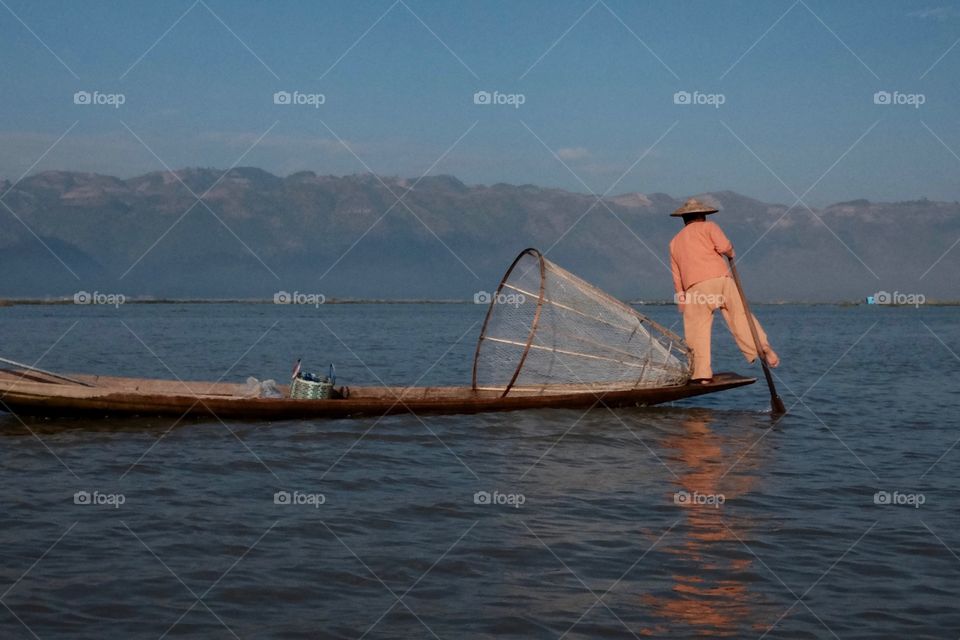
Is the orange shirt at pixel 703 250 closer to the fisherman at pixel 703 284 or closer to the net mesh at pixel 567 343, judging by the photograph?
the fisherman at pixel 703 284

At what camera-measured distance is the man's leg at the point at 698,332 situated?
38.8ft

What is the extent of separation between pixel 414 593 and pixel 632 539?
5.65ft

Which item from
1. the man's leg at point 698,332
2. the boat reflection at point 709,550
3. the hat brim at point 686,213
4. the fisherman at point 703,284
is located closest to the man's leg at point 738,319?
the fisherman at point 703,284

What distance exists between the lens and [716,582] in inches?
213

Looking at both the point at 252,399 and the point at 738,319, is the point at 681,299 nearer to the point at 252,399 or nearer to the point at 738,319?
the point at 738,319

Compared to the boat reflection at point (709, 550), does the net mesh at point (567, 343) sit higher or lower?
higher

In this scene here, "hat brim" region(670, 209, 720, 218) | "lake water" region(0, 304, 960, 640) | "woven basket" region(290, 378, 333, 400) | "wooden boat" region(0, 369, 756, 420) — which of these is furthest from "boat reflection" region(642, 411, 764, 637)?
"woven basket" region(290, 378, 333, 400)

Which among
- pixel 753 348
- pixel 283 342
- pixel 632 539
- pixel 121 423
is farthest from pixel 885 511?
pixel 283 342

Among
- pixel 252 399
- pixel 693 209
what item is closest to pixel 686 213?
pixel 693 209

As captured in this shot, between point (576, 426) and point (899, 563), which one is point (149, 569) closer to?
point (899, 563)

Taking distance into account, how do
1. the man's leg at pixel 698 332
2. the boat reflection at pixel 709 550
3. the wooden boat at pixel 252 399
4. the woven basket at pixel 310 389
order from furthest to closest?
1. the man's leg at pixel 698 332
2. the woven basket at pixel 310 389
3. the wooden boat at pixel 252 399
4. the boat reflection at pixel 709 550

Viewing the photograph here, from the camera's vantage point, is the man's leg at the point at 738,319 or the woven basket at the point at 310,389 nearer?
the woven basket at the point at 310,389

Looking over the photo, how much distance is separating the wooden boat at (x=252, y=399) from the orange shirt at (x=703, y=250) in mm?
1382

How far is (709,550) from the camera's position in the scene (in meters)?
6.02
